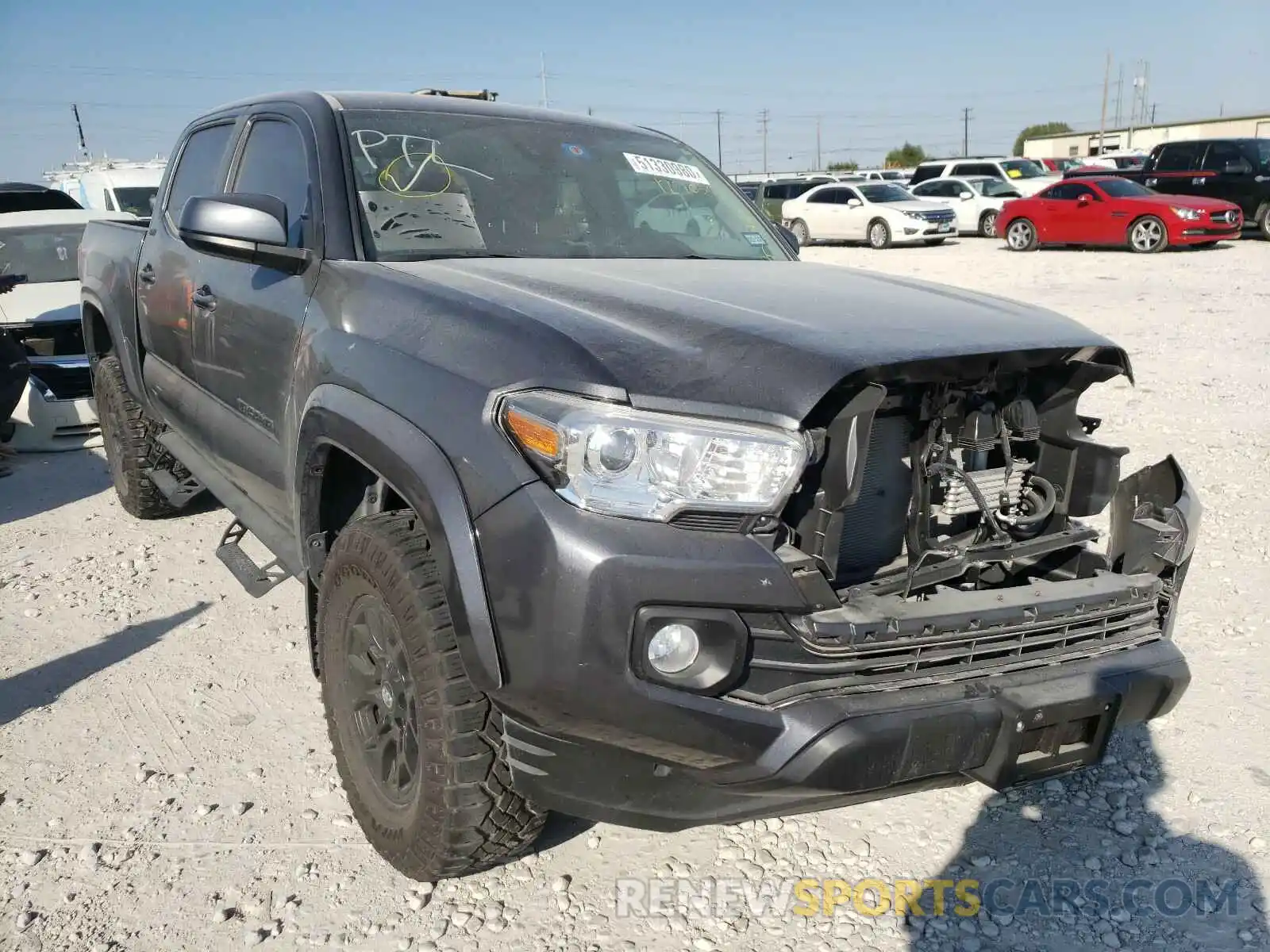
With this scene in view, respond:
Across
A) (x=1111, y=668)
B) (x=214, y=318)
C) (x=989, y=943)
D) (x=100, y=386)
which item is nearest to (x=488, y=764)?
(x=989, y=943)

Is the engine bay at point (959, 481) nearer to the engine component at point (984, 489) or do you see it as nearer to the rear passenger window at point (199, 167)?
the engine component at point (984, 489)

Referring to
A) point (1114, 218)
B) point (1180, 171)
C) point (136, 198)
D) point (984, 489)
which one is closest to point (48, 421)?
point (984, 489)

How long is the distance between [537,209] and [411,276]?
798 mm

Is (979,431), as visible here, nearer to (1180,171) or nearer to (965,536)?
(965,536)

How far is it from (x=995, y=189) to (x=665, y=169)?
21.8 metres

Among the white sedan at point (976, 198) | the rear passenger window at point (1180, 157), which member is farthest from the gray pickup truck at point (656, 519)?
the white sedan at point (976, 198)

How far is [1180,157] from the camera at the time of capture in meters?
19.5

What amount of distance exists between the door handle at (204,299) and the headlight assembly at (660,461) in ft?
6.90

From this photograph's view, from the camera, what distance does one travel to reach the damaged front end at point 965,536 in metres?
2.03

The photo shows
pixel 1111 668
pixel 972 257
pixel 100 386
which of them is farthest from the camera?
pixel 972 257

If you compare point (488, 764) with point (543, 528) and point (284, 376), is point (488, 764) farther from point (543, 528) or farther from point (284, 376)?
point (284, 376)

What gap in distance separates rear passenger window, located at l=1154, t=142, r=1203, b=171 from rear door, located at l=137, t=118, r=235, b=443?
64.6 ft

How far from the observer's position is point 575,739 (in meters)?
2.01

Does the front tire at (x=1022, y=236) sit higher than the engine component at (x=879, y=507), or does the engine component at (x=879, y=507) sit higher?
the engine component at (x=879, y=507)
